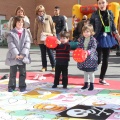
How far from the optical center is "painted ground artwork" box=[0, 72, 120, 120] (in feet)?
11.0

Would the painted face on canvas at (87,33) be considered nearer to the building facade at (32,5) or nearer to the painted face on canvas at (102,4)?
the painted face on canvas at (102,4)

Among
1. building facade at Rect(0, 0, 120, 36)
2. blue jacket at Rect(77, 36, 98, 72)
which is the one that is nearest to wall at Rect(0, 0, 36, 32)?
building facade at Rect(0, 0, 120, 36)

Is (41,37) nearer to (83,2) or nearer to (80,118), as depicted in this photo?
(80,118)

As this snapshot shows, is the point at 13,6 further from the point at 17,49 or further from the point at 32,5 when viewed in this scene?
the point at 17,49

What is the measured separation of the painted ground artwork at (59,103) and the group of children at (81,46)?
0.26 meters

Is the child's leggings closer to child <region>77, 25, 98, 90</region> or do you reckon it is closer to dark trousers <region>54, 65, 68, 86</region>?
child <region>77, 25, 98, 90</region>

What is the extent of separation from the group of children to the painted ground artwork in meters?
0.26

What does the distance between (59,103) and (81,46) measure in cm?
138

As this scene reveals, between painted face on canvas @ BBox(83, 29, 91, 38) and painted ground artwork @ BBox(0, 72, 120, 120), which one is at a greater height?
painted face on canvas @ BBox(83, 29, 91, 38)

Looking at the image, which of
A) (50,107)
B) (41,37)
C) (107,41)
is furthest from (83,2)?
(50,107)

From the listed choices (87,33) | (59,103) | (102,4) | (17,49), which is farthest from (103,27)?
(59,103)

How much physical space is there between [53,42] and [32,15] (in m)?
21.4

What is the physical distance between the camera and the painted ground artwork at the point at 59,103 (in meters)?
3.37

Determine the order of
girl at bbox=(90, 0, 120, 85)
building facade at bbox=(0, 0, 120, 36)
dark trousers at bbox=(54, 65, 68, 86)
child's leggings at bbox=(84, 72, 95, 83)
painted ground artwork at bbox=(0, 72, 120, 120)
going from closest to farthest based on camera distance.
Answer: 1. painted ground artwork at bbox=(0, 72, 120, 120)
2. child's leggings at bbox=(84, 72, 95, 83)
3. dark trousers at bbox=(54, 65, 68, 86)
4. girl at bbox=(90, 0, 120, 85)
5. building facade at bbox=(0, 0, 120, 36)
